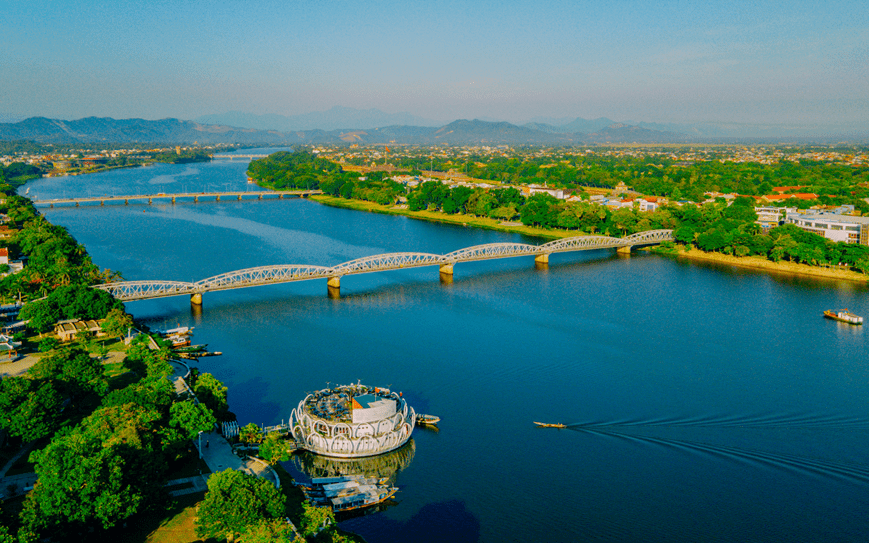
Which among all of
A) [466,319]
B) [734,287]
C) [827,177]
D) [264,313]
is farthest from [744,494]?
[827,177]

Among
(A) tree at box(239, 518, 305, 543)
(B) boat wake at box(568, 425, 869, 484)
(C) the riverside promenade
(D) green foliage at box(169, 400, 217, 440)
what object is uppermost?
(D) green foliage at box(169, 400, 217, 440)

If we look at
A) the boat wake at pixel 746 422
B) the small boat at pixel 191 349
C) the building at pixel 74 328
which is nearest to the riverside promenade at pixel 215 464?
the small boat at pixel 191 349

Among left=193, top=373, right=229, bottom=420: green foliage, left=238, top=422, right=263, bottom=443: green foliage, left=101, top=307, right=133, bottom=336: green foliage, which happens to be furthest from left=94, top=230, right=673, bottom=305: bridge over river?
left=238, top=422, right=263, bottom=443: green foliage

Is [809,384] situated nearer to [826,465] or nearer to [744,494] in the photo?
[826,465]

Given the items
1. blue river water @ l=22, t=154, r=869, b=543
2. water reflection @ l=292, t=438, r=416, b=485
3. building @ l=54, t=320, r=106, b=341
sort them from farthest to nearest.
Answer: building @ l=54, t=320, r=106, b=341 < water reflection @ l=292, t=438, r=416, b=485 < blue river water @ l=22, t=154, r=869, b=543

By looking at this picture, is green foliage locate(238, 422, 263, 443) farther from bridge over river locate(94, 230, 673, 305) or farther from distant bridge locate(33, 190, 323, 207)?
distant bridge locate(33, 190, 323, 207)

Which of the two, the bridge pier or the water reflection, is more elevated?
the bridge pier
